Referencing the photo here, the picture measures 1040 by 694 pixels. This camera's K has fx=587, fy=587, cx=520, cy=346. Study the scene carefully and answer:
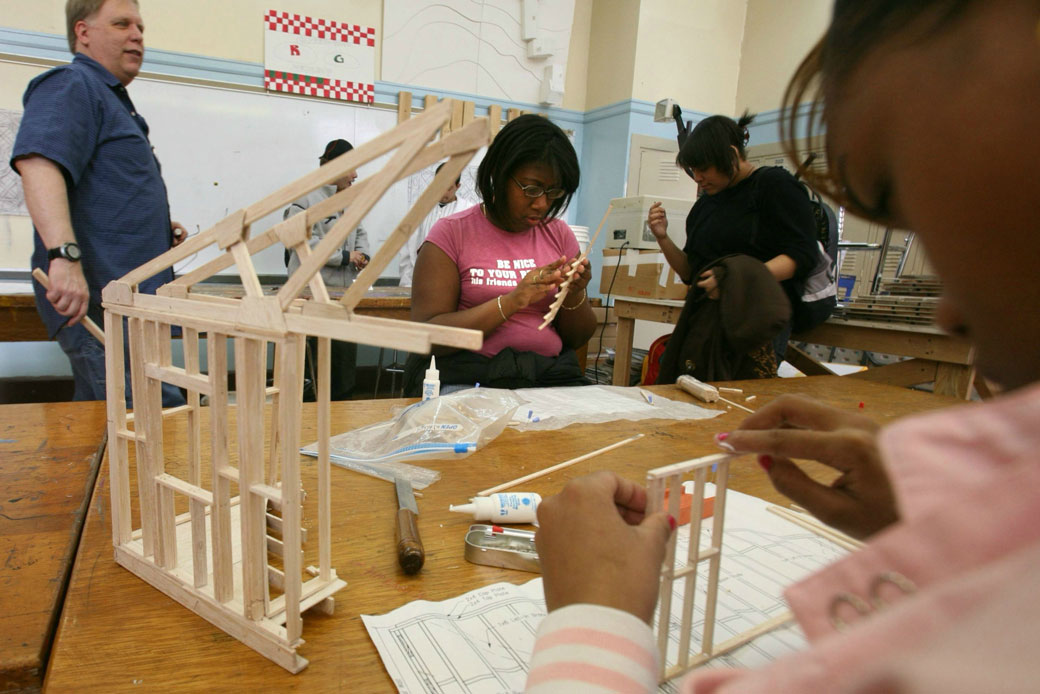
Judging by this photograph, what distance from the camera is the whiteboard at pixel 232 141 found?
165 inches

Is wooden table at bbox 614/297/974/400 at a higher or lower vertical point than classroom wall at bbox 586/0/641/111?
lower

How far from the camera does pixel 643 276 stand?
3.50m

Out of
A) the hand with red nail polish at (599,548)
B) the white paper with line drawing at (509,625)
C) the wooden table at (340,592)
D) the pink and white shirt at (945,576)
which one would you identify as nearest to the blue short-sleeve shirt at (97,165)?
the wooden table at (340,592)

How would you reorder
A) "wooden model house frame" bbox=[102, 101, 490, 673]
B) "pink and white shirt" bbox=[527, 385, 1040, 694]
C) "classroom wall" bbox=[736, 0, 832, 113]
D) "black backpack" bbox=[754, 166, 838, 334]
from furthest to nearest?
"classroom wall" bbox=[736, 0, 832, 113] < "black backpack" bbox=[754, 166, 838, 334] < "wooden model house frame" bbox=[102, 101, 490, 673] < "pink and white shirt" bbox=[527, 385, 1040, 694]

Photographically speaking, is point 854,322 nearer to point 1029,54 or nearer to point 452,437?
point 452,437

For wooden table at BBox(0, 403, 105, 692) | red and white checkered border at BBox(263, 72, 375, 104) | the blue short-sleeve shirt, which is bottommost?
wooden table at BBox(0, 403, 105, 692)

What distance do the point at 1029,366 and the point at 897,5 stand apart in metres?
0.24

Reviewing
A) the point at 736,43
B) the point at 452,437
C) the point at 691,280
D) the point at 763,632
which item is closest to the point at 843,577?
the point at 763,632

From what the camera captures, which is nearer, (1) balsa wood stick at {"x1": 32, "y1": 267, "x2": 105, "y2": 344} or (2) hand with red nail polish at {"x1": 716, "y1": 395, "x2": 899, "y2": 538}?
(2) hand with red nail polish at {"x1": 716, "y1": 395, "x2": 899, "y2": 538}

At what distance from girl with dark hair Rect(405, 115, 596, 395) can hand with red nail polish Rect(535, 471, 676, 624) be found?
4.03 ft

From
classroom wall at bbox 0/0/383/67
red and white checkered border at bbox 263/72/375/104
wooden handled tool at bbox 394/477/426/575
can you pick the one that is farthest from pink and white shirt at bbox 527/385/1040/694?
classroom wall at bbox 0/0/383/67

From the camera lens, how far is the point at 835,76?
44 centimetres

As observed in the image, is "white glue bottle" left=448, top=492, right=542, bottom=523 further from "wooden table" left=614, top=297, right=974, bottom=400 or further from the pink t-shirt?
"wooden table" left=614, top=297, right=974, bottom=400

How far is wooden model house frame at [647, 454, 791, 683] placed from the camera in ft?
2.08
